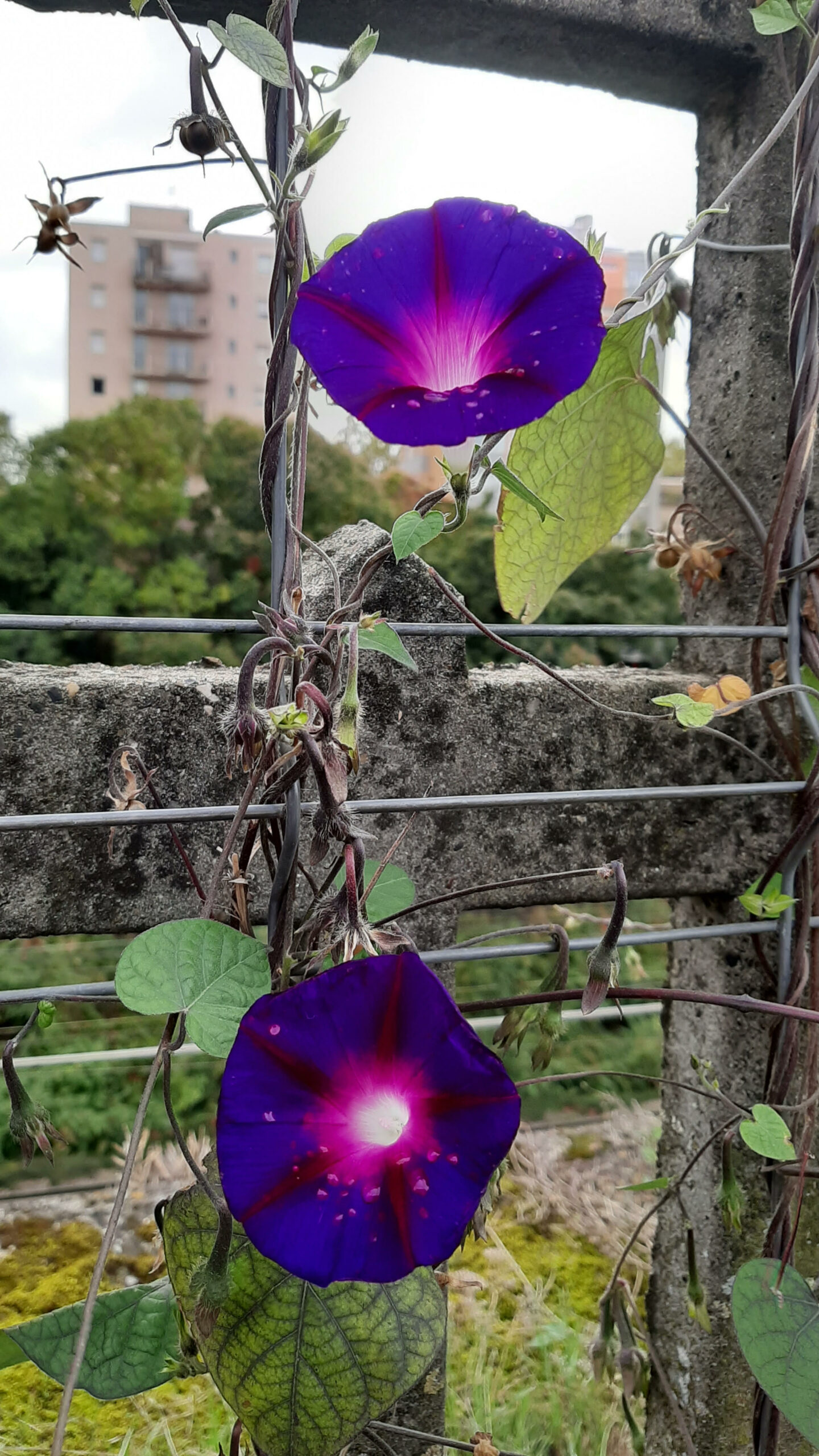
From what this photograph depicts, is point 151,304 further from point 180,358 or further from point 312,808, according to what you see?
point 312,808

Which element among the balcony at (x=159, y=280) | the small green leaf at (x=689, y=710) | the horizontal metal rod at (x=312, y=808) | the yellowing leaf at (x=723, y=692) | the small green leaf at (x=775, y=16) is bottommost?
the horizontal metal rod at (x=312, y=808)

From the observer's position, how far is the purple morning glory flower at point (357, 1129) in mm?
362

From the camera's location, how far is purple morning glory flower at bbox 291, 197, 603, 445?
0.39 metres

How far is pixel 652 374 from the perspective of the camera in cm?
73

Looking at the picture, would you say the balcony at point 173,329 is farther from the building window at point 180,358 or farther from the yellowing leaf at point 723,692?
the yellowing leaf at point 723,692

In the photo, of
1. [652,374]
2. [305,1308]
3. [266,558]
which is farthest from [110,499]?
[305,1308]

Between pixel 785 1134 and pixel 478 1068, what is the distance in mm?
302

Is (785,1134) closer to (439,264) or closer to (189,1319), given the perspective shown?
(189,1319)

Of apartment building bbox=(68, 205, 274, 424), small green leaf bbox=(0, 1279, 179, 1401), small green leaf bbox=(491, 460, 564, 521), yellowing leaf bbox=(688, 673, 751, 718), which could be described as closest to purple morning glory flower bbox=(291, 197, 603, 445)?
small green leaf bbox=(491, 460, 564, 521)

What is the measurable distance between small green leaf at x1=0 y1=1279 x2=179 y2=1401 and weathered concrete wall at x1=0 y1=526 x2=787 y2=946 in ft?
0.73

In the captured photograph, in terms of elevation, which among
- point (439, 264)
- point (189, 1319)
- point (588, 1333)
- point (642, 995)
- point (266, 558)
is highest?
point (266, 558)

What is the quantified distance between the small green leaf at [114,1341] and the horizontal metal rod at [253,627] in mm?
353

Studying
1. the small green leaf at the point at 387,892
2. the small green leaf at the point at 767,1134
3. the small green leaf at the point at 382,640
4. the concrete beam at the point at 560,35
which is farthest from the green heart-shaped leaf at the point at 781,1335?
the concrete beam at the point at 560,35

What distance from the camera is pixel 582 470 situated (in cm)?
71
